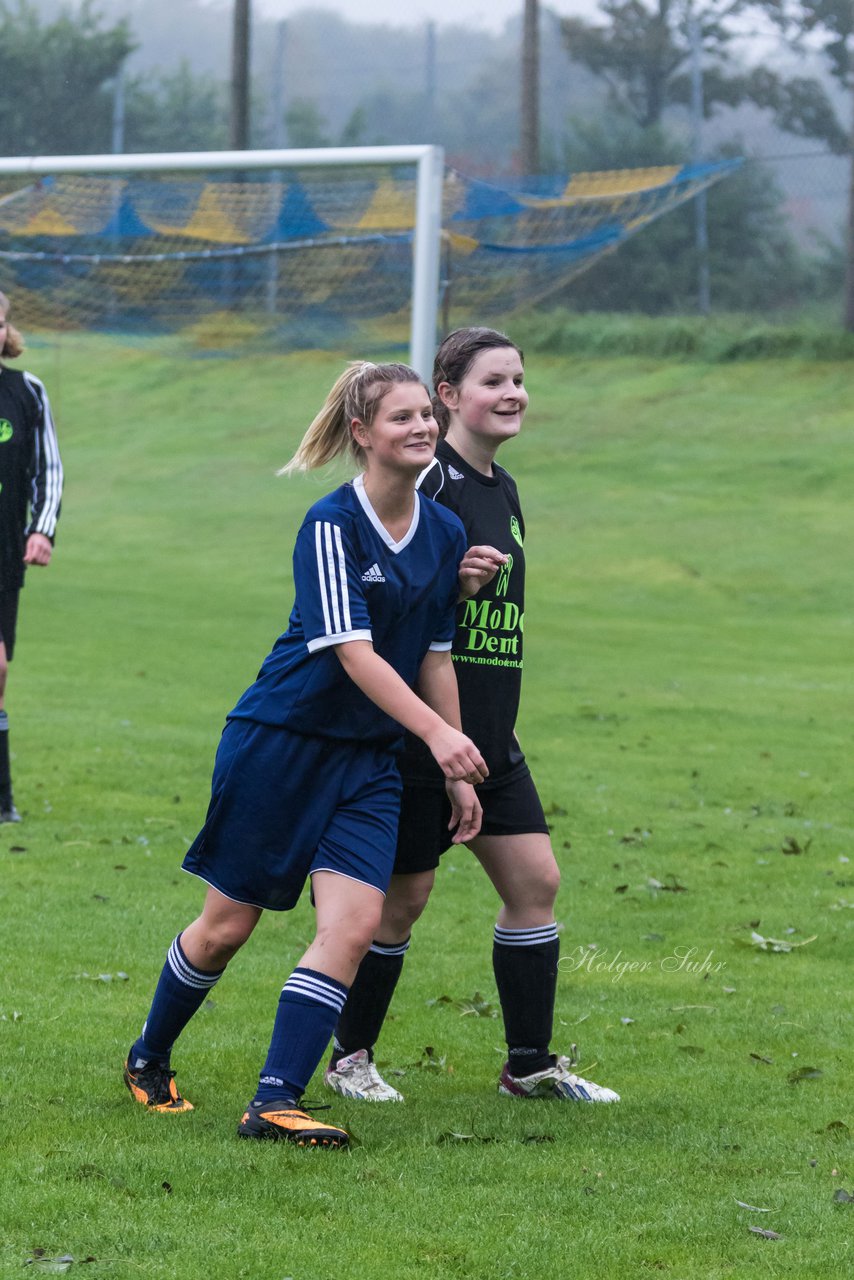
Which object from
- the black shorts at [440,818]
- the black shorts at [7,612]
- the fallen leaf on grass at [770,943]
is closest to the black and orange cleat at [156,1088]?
the black shorts at [440,818]

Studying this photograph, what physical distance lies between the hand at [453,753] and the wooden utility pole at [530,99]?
32914mm

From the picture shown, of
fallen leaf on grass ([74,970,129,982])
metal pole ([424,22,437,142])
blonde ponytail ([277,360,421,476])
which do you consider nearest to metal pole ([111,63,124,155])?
metal pole ([424,22,437,142])

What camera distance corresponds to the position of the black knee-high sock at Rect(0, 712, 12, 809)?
27.7 feet

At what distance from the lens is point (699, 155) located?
129 feet

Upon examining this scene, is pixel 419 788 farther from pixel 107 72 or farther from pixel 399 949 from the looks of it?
pixel 107 72

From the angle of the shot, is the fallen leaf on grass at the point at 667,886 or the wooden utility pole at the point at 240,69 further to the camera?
the wooden utility pole at the point at 240,69

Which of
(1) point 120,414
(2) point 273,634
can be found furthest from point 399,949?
(1) point 120,414

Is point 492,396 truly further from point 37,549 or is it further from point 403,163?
point 403,163

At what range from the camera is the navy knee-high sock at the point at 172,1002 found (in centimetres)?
447

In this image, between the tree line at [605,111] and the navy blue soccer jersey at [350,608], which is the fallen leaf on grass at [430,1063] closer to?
the navy blue soccer jersey at [350,608]

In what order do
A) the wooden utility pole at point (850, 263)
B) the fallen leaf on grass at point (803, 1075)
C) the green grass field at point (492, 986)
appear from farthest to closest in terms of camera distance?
1. the wooden utility pole at point (850, 263)
2. the fallen leaf on grass at point (803, 1075)
3. the green grass field at point (492, 986)

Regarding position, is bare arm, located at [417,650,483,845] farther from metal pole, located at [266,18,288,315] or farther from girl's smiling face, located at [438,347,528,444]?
metal pole, located at [266,18,288,315]

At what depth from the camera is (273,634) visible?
17016 mm

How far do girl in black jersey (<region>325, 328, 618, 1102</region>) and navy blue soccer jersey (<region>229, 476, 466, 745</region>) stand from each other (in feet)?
0.79
